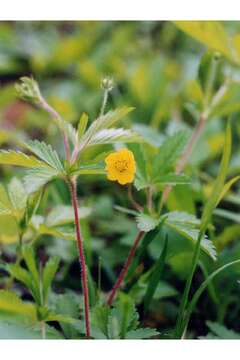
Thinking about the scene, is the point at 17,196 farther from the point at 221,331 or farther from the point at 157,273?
the point at 221,331

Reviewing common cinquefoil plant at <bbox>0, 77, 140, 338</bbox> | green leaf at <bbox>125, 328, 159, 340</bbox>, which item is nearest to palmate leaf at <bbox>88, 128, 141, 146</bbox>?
common cinquefoil plant at <bbox>0, 77, 140, 338</bbox>

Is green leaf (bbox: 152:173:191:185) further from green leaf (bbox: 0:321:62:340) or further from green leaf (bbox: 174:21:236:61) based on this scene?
green leaf (bbox: 174:21:236:61)

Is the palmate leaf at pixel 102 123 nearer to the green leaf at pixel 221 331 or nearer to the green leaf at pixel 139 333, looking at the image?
the green leaf at pixel 139 333

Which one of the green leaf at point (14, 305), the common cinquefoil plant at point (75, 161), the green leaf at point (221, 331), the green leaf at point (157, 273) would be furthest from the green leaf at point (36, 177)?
the green leaf at point (221, 331)

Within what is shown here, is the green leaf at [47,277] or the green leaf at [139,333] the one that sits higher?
the green leaf at [47,277]
